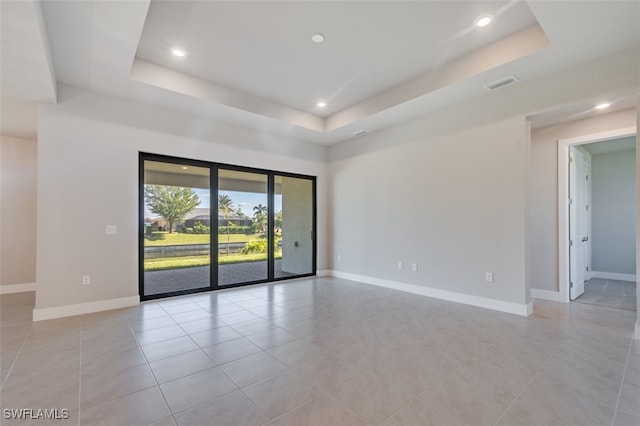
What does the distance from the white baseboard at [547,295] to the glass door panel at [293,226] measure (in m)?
4.15

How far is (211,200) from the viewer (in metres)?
5.01

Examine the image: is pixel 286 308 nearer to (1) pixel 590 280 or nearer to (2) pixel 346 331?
(2) pixel 346 331

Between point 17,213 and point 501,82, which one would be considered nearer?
point 501,82

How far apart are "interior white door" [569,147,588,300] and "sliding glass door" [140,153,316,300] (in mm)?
4638

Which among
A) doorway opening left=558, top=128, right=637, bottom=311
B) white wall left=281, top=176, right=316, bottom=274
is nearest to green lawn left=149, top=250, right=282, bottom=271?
white wall left=281, top=176, right=316, bottom=274

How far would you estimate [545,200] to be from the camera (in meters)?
4.54

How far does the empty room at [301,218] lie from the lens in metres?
2.11

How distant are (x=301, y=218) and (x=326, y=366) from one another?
4.27 meters

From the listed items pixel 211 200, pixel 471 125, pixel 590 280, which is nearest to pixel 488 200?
pixel 471 125

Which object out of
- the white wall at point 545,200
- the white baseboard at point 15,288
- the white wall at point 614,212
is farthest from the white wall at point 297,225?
the white wall at point 614,212

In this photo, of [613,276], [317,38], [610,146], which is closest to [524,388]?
[317,38]

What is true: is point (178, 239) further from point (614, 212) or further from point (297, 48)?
point (614, 212)

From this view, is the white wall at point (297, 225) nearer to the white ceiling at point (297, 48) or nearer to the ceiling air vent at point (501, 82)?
the white ceiling at point (297, 48)

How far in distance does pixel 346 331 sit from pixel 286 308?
1.16 m
